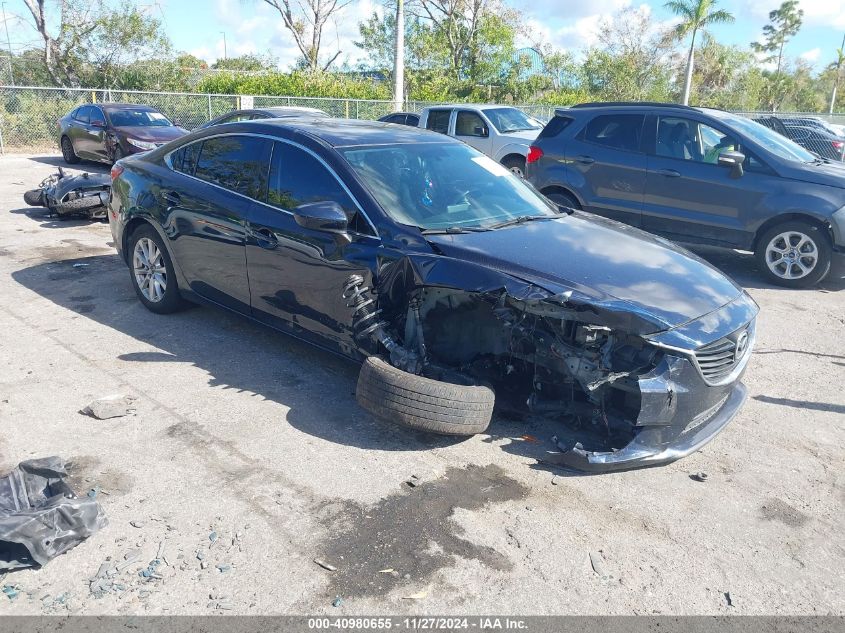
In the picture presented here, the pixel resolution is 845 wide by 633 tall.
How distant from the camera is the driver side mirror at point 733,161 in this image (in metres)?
7.91

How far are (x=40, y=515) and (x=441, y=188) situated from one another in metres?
3.12

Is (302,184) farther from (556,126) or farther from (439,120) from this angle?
(439,120)

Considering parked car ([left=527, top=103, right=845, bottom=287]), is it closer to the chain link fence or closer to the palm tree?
the chain link fence

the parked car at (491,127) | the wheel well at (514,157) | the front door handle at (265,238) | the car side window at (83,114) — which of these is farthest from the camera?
the car side window at (83,114)

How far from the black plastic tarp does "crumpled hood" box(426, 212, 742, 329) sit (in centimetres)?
233

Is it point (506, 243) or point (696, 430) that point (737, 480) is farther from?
point (506, 243)

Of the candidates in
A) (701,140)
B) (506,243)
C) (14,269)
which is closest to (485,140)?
(701,140)

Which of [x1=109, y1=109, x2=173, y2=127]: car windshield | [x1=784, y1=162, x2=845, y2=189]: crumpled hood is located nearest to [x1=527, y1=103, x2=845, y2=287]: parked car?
[x1=784, y1=162, x2=845, y2=189]: crumpled hood

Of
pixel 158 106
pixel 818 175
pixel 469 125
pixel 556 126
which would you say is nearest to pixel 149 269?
pixel 556 126

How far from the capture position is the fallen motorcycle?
396 inches

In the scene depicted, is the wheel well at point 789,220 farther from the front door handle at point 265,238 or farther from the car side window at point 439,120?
the car side window at point 439,120

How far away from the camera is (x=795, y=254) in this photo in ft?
25.8

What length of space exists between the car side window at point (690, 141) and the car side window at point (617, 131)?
26 centimetres

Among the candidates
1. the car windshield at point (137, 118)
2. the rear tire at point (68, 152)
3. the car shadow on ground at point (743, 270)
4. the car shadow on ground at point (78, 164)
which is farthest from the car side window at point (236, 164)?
the rear tire at point (68, 152)
